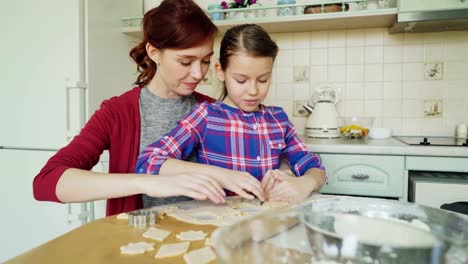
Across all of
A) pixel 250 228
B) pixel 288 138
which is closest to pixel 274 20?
pixel 288 138

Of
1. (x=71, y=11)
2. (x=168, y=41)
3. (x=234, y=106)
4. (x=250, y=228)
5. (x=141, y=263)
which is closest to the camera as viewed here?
(x=250, y=228)

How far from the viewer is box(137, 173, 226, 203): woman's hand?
740 millimetres

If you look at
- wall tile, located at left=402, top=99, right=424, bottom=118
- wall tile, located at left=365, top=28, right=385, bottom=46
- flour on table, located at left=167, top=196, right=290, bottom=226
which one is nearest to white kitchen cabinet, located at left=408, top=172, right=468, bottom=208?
wall tile, located at left=402, top=99, right=424, bottom=118

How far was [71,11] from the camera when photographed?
1.80 metres

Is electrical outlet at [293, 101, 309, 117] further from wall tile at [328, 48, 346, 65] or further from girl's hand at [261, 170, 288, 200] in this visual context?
girl's hand at [261, 170, 288, 200]

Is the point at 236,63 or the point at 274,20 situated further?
the point at 274,20

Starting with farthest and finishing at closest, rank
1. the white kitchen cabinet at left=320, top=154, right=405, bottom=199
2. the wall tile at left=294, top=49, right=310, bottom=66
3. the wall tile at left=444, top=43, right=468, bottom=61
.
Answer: the wall tile at left=294, top=49, right=310, bottom=66 < the wall tile at left=444, top=43, right=468, bottom=61 < the white kitchen cabinet at left=320, top=154, right=405, bottom=199

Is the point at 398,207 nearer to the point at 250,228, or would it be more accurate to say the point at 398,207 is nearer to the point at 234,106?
the point at 250,228

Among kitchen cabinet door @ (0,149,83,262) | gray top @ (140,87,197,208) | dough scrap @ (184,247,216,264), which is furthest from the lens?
kitchen cabinet door @ (0,149,83,262)

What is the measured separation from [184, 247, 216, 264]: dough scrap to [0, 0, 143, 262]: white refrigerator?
1.43 meters

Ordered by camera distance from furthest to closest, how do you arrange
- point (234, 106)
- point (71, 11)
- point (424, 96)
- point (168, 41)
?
1. point (424, 96)
2. point (71, 11)
3. point (234, 106)
4. point (168, 41)

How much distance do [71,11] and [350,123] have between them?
1.64m

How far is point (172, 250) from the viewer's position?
21.9 inches

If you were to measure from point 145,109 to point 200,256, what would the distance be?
761 mm
